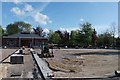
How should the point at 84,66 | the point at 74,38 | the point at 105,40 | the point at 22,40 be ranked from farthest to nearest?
the point at 74,38, the point at 22,40, the point at 105,40, the point at 84,66

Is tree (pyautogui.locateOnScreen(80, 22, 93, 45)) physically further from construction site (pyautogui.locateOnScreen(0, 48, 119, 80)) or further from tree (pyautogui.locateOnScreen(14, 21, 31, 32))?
construction site (pyautogui.locateOnScreen(0, 48, 119, 80))

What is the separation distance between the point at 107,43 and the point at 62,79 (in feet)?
274

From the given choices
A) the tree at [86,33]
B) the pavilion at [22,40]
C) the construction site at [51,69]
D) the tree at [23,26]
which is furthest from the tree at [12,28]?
the construction site at [51,69]

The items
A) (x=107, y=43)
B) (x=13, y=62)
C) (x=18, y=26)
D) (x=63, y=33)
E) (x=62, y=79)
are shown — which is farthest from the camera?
(x=18, y=26)

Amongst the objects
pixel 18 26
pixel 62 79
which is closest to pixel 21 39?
pixel 18 26

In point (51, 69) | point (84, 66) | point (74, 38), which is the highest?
point (74, 38)

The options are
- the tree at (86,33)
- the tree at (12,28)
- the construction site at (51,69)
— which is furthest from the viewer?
the tree at (12,28)

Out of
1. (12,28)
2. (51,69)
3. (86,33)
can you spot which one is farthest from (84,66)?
(12,28)

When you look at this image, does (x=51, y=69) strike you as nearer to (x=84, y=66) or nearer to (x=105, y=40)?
(x=84, y=66)

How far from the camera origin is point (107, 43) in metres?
94.7

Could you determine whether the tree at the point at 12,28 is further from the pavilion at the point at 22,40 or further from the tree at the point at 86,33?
the tree at the point at 86,33

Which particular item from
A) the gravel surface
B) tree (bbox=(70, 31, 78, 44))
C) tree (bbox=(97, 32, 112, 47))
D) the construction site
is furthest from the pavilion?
the gravel surface

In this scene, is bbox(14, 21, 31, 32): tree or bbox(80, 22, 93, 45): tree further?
bbox(14, 21, 31, 32): tree

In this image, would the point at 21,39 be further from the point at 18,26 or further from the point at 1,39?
the point at 18,26
